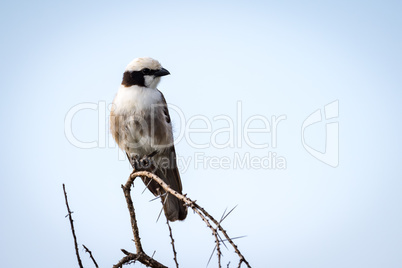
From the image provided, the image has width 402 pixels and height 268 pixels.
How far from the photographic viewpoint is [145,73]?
19.2ft

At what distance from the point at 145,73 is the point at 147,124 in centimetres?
76

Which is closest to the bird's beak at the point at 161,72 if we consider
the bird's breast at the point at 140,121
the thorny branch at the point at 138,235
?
the bird's breast at the point at 140,121

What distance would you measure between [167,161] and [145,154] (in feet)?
1.12

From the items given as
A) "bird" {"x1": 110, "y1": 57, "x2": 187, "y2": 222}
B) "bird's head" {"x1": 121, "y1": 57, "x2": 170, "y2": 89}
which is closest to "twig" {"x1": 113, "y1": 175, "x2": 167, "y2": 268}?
"bird" {"x1": 110, "y1": 57, "x2": 187, "y2": 222}

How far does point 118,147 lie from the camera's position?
225 inches

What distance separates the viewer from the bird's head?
5828mm

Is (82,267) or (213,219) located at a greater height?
(213,219)

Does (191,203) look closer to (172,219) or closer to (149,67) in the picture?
(172,219)

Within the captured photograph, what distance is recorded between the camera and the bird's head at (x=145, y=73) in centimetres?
583

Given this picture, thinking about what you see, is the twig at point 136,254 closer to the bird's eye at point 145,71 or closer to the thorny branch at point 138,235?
the thorny branch at point 138,235

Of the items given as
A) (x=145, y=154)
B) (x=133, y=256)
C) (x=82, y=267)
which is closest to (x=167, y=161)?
(x=145, y=154)

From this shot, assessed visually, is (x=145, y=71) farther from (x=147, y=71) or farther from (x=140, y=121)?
(x=140, y=121)

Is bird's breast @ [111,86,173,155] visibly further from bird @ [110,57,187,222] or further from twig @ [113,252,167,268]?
twig @ [113,252,167,268]

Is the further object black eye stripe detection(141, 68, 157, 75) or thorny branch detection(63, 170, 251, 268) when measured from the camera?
black eye stripe detection(141, 68, 157, 75)
